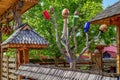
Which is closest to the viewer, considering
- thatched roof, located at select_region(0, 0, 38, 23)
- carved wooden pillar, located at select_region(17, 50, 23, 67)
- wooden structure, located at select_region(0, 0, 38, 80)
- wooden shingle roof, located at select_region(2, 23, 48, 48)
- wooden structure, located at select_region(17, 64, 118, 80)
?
wooden structure, located at select_region(17, 64, 118, 80)

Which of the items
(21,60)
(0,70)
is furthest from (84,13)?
(21,60)

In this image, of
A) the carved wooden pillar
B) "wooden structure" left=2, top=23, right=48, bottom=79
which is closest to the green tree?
the carved wooden pillar

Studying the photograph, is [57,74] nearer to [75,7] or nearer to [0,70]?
[0,70]

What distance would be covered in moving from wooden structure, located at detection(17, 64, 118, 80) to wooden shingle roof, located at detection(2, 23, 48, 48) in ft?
2.73

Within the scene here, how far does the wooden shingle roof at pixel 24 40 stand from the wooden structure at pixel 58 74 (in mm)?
833

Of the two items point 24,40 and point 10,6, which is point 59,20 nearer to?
point 10,6

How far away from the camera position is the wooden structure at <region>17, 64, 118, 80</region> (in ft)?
17.8

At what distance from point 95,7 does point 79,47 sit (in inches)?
126

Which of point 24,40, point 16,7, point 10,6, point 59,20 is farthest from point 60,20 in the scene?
point 24,40

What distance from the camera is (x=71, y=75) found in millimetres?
6277

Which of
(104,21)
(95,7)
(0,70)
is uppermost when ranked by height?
(95,7)

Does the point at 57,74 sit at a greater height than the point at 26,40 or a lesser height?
lesser

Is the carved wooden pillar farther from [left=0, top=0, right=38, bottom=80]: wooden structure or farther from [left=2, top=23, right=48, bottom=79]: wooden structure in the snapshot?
[left=0, top=0, right=38, bottom=80]: wooden structure

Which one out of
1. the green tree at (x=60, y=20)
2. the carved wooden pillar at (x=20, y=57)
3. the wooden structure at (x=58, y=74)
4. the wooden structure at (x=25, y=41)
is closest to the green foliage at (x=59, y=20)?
the green tree at (x=60, y=20)
